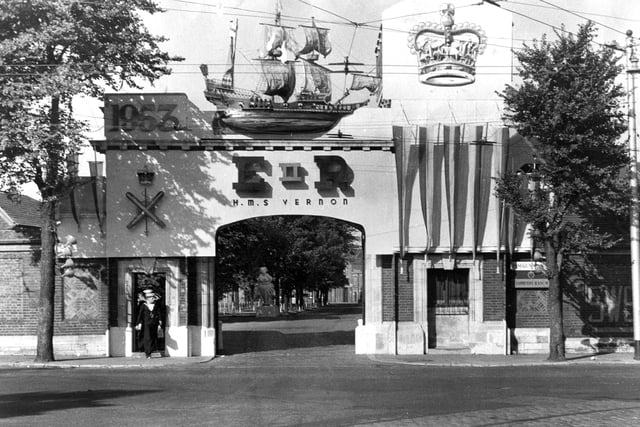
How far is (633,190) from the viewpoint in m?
24.3

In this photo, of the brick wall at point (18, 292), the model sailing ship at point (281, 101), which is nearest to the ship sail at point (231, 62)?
the model sailing ship at point (281, 101)

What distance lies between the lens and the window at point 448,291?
27.1 metres

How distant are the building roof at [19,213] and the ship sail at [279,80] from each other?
8.71m

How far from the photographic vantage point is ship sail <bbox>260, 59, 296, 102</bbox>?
90.5 ft

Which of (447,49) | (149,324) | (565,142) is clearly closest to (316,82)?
(447,49)

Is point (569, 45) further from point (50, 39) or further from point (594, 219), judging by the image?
point (50, 39)

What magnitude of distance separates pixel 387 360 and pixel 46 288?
34.1 feet

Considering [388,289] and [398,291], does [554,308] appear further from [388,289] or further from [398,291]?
[388,289]

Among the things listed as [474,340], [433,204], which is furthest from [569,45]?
[474,340]

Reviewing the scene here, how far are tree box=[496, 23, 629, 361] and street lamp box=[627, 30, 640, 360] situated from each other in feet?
1.16

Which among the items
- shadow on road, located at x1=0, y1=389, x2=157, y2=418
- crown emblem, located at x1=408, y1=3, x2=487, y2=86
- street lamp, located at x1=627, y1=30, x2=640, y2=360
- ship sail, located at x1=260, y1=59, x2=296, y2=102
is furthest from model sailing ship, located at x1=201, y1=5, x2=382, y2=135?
shadow on road, located at x1=0, y1=389, x2=157, y2=418

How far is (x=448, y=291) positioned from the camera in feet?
89.2

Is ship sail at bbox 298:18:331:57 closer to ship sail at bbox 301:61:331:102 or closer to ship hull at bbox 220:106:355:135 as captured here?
ship sail at bbox 301:61:331:102

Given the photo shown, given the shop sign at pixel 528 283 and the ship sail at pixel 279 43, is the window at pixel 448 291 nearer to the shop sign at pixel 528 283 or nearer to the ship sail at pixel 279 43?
the shop sign at pixel 528 283
